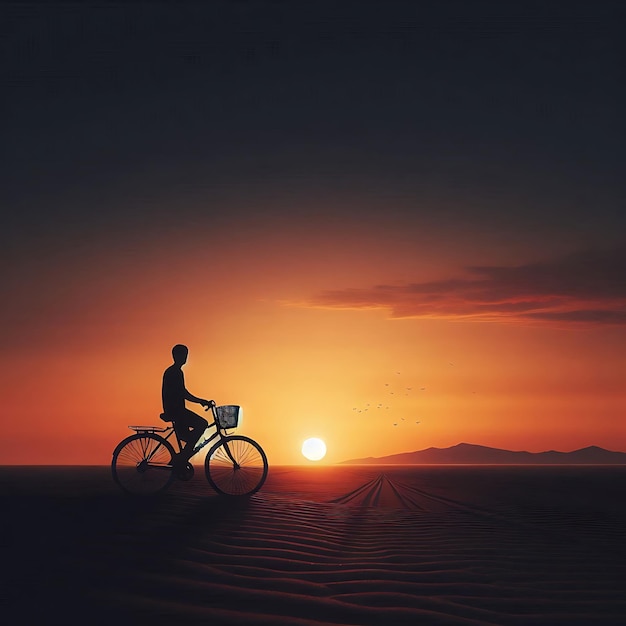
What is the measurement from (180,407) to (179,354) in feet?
2.54

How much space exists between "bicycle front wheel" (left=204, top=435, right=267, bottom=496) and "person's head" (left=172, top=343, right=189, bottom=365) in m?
1.29

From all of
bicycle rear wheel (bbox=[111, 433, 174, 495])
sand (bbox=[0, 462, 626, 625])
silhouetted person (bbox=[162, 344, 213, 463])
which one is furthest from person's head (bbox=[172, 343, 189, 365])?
sand (bbox=[0, 462, 626, 625])

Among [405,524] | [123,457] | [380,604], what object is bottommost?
[380,604]

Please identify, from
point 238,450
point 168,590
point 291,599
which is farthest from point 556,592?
point 238,450

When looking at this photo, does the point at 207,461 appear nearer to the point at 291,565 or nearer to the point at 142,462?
the point at 142,462

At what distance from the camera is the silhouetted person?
36.8ft

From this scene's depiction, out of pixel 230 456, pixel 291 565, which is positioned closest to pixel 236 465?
pixel 230 456

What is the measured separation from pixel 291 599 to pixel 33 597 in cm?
167

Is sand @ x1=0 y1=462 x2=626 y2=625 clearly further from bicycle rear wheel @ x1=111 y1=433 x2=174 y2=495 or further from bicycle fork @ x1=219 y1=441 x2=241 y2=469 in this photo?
bicycle fork @ x1=219 y1=441 x2=241 y2=469

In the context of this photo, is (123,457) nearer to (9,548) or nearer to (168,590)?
(9,548)

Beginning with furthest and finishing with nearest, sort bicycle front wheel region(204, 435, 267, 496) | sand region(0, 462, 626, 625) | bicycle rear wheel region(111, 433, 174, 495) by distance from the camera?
bicycle front wheel region(204, 435, 267, 496), bicycle rear wheel region(111, 433, 174, 495), sand region(0, 462, 626, 625)

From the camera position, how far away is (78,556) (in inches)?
249

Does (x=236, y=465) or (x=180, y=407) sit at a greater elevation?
(x=180, y=407)

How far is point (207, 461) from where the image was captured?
11250mm
